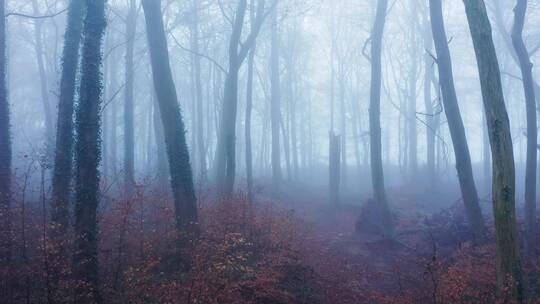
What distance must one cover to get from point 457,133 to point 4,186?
43.8 ft

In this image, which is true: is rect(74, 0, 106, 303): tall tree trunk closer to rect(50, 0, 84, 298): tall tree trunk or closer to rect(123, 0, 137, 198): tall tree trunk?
rect(50, 0, 84, 298): tall tree trunk

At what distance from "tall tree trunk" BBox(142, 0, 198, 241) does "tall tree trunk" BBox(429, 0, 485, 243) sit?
807 centimetres

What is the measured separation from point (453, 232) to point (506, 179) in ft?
24.9

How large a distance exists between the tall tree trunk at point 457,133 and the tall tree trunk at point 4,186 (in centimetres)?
1186

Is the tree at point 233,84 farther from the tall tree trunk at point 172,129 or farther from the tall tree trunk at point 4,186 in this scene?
the tall tree trunk at point 4,186

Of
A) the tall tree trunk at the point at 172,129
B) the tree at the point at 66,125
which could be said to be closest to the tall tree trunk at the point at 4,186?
the tree at the point at 66,125

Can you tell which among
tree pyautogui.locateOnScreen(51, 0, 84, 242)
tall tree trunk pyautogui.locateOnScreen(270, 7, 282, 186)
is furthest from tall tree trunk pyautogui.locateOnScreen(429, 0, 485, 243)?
tall tree trunk pyautogui.locateOnScreen(270, 7, 282, 186)

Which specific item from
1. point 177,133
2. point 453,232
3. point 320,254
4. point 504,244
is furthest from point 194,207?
point 453,232

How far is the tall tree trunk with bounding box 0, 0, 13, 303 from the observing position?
782 cm

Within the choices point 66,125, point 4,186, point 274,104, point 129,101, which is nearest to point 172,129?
point 66,125

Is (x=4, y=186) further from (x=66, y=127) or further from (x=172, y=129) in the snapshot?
(x=172, y=129)

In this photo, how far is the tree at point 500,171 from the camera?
780 cm

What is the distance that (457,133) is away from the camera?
44.8ft

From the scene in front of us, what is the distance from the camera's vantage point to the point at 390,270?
Answer: 1282cm
